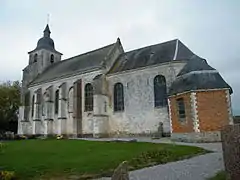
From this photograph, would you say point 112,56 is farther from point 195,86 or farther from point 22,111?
point 22,111

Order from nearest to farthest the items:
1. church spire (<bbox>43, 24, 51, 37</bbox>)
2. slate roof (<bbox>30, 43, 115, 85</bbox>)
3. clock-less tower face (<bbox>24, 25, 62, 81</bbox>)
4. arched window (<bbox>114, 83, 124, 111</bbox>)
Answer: arched window (<bbox>114, 83, 124, 111</bbox>) → slate roof (<bbox>30, 43, 115, 85</bbox>) → clock-less tower face (<bbox>24, 25, 62, 81</bbox>) → church spire (<bbox>43, 24, 51, 37</bbox>)

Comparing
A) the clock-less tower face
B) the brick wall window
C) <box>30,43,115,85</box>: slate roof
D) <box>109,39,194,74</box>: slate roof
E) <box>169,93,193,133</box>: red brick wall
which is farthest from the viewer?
the clock-less tower face

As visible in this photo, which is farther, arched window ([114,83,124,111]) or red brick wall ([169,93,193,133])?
arched window ([114,83,124,111])

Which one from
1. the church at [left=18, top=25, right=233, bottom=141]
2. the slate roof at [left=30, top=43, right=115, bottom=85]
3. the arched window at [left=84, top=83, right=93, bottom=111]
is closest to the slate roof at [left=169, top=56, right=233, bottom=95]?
the church at [left=18, top=25, right=233, bottom=141]

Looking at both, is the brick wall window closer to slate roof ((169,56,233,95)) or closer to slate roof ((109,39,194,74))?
slate roof ((169,56,233,95))

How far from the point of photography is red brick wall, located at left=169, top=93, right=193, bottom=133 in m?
18.6

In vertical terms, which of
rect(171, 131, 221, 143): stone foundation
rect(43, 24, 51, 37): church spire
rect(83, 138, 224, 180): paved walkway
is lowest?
rect(83, 138, 224, 180): paved walkway

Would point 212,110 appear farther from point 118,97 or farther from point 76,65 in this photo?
point 76,65

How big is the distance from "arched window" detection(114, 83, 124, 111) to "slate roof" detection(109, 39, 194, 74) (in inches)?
66.3

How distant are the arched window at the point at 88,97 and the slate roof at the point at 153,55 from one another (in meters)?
2.97

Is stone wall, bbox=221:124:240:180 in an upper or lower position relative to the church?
lower

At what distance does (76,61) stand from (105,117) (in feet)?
33.8

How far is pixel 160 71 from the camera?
24.3 m

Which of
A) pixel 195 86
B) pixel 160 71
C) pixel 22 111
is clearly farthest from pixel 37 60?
pixel 195 86
